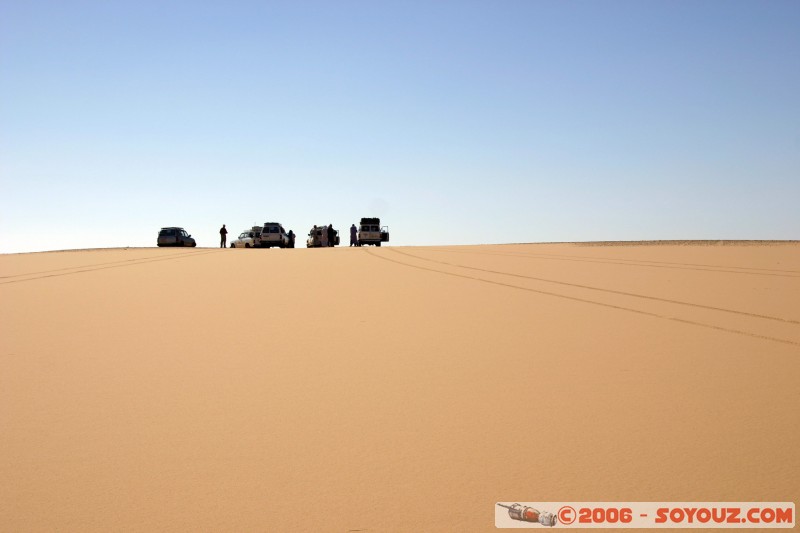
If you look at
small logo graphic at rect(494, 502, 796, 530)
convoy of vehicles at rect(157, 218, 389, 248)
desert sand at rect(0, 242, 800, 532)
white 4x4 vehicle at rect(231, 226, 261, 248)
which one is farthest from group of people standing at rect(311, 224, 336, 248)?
small logo graphic at rect(494, 502, 796, 530)

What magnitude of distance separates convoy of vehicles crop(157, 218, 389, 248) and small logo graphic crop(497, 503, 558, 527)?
48.3 meters

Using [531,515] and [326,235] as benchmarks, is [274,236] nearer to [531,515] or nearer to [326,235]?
[326,235]

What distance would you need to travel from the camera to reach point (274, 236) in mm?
50594

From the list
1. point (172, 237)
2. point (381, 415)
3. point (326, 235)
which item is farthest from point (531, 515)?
point (326, 235)

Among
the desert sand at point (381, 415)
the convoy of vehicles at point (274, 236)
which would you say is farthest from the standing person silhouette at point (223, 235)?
the desert sand at point (381, 415)

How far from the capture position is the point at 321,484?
3031 mm

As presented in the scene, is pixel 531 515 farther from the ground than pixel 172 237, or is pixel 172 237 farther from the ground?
pixel 172 237

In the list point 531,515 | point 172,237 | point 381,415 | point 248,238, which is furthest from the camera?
point 248,238

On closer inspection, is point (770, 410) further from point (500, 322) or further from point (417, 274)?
point (417, 274)

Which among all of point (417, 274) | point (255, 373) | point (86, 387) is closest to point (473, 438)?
point (255, 373)

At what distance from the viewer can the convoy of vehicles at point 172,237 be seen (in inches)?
1906

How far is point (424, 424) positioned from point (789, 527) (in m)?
1.82

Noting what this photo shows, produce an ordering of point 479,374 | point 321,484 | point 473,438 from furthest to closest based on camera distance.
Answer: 1. point 479,374
2. point 473,438
3. point 321,484

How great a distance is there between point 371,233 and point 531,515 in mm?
52317
